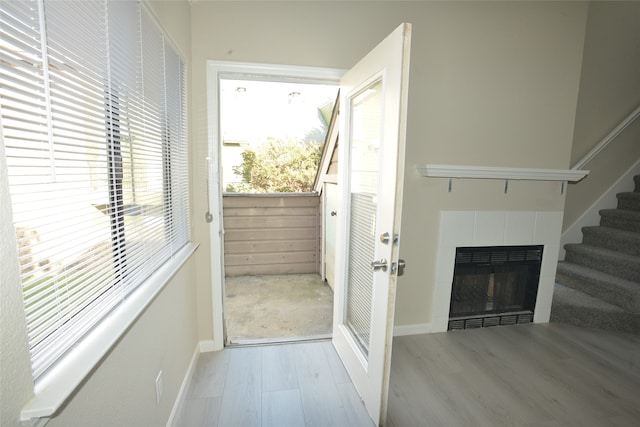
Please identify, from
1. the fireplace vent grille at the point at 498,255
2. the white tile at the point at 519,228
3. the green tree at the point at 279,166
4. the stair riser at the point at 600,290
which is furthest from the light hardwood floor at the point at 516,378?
Answer: the green tree at the point at 279,166

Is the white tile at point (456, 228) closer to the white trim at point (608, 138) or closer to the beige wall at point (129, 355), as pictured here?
the white trim at point (608, 138)

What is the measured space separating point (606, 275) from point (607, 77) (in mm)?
1898

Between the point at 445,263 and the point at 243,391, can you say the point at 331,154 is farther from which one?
the point at 243,391

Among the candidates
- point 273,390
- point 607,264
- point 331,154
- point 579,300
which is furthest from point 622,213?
point 273,390

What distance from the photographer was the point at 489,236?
2.52 m

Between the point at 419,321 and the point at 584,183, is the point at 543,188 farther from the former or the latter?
the point at 419,321

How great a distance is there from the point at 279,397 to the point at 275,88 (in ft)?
14.6

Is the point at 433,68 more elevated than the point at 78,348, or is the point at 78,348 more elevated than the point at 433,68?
the point at 433,68

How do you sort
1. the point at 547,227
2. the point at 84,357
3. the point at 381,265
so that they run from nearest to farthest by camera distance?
the point at 84,357
the point at 381,265
the point at 547,227

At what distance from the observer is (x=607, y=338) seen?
2398mm

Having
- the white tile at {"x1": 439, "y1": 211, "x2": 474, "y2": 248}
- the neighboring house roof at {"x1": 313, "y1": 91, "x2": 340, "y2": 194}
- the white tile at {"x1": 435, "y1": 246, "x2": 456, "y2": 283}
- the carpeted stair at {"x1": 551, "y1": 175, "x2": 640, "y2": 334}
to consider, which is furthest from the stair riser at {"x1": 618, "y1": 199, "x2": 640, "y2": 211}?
the neighboring house roof at {"x1": 313, "y1": 91, "x2": 340, "y2": 194}

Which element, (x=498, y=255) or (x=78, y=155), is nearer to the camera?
(x=78, y=155)

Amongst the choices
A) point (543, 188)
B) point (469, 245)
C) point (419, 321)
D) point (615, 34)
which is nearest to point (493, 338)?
point (419, 321)

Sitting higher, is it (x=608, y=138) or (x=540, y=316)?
(x=608, y=138)
